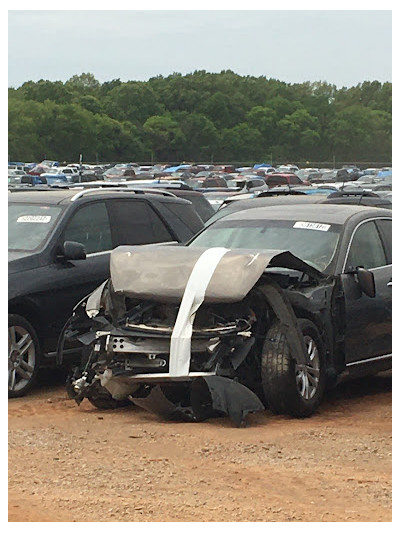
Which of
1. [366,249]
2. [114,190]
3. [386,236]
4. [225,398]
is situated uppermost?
[114,190]

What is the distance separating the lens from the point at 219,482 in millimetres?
6645

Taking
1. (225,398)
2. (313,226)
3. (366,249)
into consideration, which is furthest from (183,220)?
(225,398)

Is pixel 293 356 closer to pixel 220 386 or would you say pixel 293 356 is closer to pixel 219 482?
pixel 220 386

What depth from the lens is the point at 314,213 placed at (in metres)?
10.2

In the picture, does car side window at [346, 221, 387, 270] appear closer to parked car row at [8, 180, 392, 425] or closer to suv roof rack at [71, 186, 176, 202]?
parked car row at [8, 180, 392, 425]

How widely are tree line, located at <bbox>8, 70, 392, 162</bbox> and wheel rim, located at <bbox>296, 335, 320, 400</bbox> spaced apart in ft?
209

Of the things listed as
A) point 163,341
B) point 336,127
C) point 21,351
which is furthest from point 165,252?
point 336,127

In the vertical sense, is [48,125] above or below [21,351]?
above

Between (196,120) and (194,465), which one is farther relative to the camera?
(196,120)

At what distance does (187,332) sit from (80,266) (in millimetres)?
2337

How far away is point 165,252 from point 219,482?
2.72 meters

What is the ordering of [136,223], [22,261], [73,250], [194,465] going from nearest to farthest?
[194,465]
[22,261]
[73,250]
[136,223]

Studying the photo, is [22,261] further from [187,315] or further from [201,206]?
[201,206]

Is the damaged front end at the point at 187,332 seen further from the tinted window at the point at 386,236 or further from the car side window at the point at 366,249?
the tinted window at the point at 386,236
